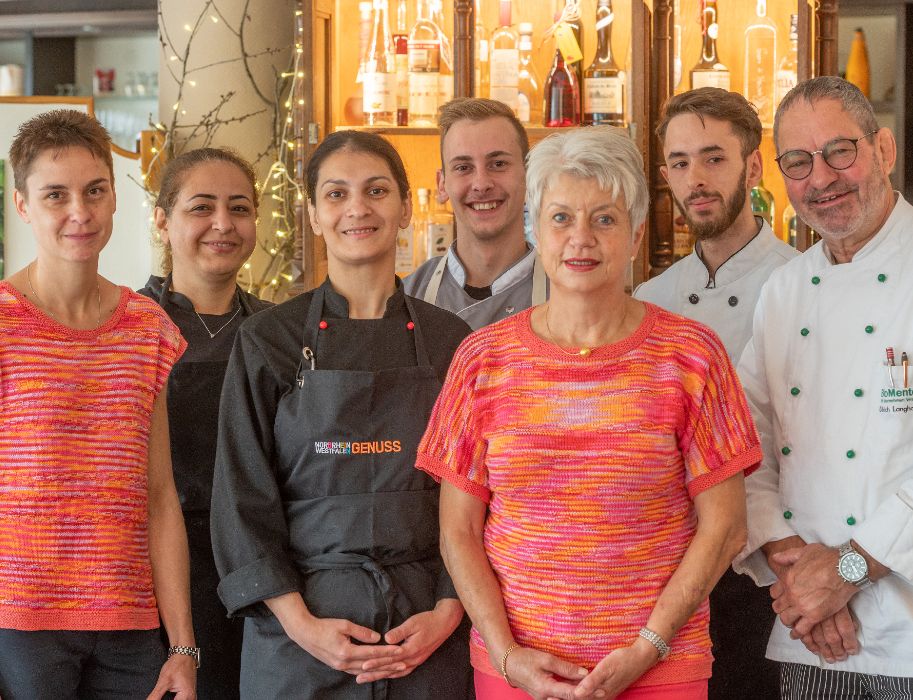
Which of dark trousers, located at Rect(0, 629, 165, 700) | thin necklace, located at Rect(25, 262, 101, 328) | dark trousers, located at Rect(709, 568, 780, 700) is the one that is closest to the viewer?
dark trousers, located at Rect(0, 629, 165, 700)

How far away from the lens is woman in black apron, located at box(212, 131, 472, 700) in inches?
67.6

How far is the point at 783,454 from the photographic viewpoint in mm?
1879

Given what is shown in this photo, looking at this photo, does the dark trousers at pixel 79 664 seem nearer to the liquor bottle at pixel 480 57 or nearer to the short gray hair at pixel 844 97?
the short gray hair at pixel 844 97

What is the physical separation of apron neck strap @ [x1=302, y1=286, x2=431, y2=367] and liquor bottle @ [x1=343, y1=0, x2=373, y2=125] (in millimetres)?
1422

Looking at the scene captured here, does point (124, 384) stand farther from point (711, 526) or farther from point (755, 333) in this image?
point (755, 333)

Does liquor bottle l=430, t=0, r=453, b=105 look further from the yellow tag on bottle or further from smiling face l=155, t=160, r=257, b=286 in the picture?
smiling face l=155, t=160, r=257, b=286

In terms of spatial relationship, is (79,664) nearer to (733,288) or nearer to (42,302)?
(42,302)

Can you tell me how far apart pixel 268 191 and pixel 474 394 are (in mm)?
2276

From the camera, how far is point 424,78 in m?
3.12

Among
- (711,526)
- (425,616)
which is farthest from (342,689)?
(711,526)

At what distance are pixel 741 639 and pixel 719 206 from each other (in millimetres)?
892

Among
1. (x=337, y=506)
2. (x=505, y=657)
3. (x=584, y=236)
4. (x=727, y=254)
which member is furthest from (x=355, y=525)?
(x=727, y=254)

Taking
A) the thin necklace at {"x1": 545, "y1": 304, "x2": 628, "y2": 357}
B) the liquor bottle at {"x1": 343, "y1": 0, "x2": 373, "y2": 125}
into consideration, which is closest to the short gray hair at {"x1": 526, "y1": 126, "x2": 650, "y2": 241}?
the thin necklace at {"x1": 545, "y1": 304, "x2": 628, "y2": 357}

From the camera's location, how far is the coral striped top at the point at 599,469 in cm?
157
